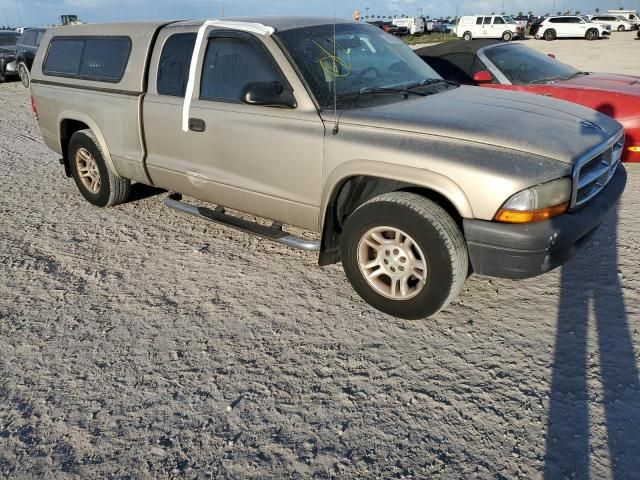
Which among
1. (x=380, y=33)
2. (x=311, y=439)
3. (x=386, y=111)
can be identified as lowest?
(x=311, y=439)

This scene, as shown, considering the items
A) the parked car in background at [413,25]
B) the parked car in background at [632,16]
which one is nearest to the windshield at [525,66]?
the parked car in background at [632,16]

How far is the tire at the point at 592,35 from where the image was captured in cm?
3581

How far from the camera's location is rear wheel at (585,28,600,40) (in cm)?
3581

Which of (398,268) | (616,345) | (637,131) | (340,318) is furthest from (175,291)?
(637,131)

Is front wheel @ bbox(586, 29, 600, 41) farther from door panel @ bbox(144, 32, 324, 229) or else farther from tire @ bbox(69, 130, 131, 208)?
door panel @ bbox(144, 32, 324, 229)

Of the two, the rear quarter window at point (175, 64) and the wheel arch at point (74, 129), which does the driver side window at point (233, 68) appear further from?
the wheel arch at point (74, 129)

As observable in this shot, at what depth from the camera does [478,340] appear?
324 cm

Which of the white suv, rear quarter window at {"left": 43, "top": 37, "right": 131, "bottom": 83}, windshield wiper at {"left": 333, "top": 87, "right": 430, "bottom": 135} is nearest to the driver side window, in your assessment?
windshield wiper at {"left": 333, "top": 87, "right": 430, "bottom": 135}

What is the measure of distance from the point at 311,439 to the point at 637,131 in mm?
5232

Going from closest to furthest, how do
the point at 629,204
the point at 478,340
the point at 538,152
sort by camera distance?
the point at 538,152
the point at 478,340
the point at 629,204

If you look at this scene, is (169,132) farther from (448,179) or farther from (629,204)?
(629,204)

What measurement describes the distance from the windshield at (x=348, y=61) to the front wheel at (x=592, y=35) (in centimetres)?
3787

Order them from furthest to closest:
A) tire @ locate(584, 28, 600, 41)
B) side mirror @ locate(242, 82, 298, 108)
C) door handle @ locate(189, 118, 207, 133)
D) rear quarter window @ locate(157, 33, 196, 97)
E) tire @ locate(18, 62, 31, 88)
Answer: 1. tire @ locate(584, 28, 600, 41)
2. tire @ locate(18, 62, 31, 88)
3. rear quarter window @ locate(157, 33, 196, 97)
4. door handle @ locate(189, 118, 207, 133)
5. side mirror @ locate(242, 82, 298, 108)

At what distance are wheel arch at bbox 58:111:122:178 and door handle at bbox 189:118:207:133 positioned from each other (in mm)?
1358
